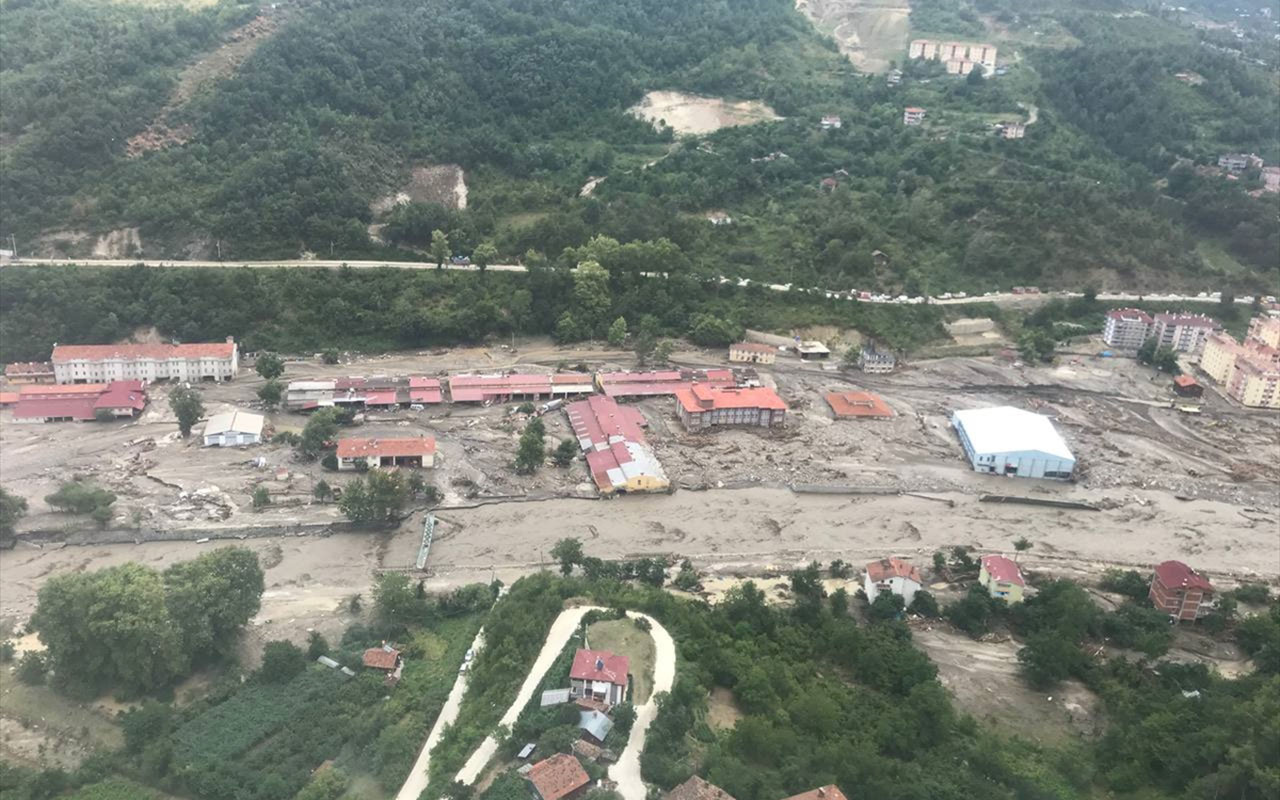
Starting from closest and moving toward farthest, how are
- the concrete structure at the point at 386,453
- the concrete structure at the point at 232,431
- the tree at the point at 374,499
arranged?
1. the tree at the point at 374,499
2. the concrete structure at the point at 386,453
3. the concrete structure at the point at 232,431

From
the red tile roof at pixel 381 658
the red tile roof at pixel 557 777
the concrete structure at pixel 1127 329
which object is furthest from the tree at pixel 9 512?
the concrete structure at pixel 1127 329

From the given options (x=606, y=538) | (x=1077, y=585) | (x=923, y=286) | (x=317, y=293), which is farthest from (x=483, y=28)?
(x=1077, y=585)

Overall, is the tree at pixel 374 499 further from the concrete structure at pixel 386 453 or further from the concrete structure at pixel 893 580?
the concrete structure at pixel 893 580

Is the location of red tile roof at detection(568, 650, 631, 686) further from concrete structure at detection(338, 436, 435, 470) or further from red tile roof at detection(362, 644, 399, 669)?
concrete structure at detection(338, 436, 435, 470)

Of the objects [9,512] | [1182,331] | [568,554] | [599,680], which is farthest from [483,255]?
[1182,331]

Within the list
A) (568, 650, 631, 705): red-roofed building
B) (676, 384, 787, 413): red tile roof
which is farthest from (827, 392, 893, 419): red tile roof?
(568, 650, 631, 705): red-roofed building

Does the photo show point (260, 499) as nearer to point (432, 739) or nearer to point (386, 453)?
point (386, 453)
